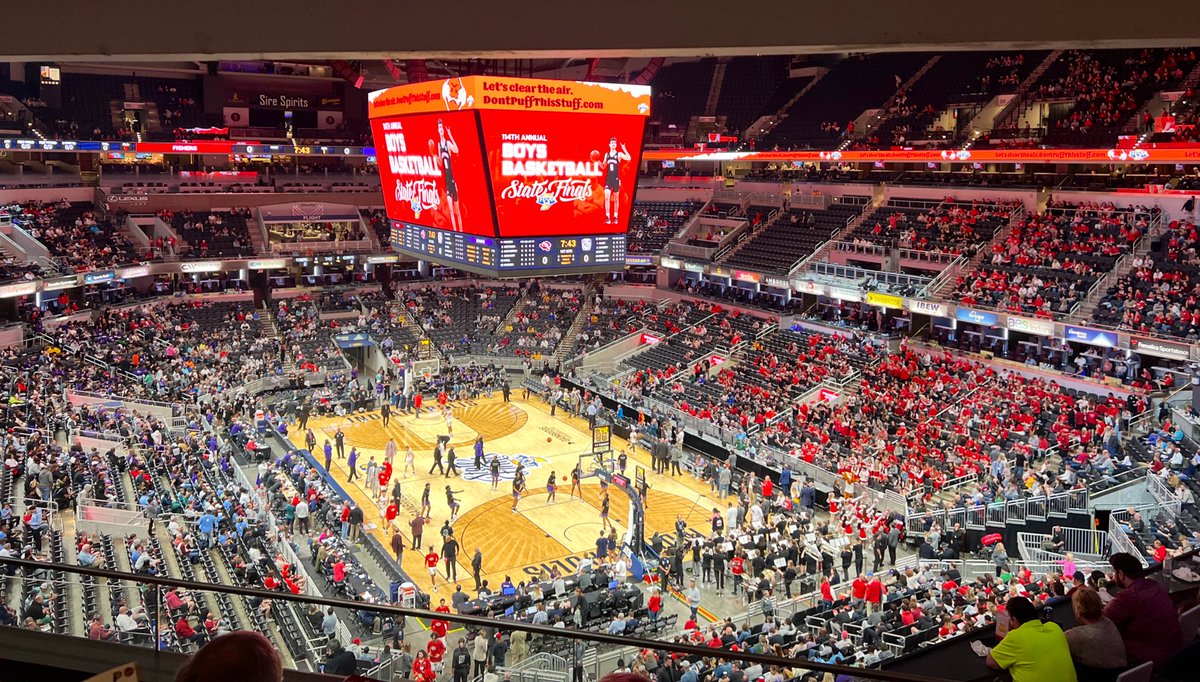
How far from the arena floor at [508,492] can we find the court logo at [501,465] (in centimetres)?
3

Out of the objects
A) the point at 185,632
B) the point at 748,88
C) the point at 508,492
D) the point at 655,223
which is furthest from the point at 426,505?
the point at 748,88

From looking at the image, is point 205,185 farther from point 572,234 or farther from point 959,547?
point 959,547

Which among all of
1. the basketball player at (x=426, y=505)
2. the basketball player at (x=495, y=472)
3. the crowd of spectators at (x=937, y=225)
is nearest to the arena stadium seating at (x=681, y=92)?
the crowd of spectators at (x=937, y=225)

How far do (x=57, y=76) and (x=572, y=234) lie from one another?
106ft

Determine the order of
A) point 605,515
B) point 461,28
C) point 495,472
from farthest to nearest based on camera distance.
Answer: point 495,472
point 605,515
point 461,28

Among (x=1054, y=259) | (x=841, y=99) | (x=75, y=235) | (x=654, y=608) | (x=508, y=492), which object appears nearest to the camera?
(x=654, y=608)

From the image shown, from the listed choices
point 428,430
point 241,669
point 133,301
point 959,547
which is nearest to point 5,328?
point 133,301

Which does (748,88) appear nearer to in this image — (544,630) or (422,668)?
(422,668)

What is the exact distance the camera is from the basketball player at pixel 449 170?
52.6 feet

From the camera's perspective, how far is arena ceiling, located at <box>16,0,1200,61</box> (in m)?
3.20

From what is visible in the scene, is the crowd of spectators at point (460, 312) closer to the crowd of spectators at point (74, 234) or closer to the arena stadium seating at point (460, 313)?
the arena stadium seating at point (460, 313)

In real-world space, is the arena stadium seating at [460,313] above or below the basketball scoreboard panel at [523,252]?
below

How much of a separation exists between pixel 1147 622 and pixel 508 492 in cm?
1850

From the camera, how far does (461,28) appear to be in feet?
11.6
